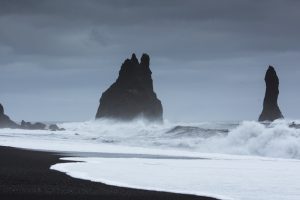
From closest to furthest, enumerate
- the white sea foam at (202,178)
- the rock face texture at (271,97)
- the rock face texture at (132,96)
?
the white sea foam at (202,178) < the rock face texture at (271,97) < the rock face texture at (132,96)

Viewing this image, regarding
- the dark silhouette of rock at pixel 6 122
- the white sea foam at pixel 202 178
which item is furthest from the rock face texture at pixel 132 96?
the white sea foam at pixel 202 178

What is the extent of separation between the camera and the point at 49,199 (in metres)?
13.4

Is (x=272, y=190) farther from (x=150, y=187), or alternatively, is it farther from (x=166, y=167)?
(x=166, y=167)

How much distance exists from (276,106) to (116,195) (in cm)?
10322

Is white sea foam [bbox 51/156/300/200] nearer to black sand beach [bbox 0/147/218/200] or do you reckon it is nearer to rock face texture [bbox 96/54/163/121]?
black sand beach [bbox 0/147/218/200]

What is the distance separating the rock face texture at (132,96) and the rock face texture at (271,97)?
23.3 m

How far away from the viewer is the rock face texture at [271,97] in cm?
11339

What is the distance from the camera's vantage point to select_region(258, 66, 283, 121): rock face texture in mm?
113394

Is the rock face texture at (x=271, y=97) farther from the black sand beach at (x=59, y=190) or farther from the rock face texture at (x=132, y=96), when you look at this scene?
the black sand beach at (x=59, y=190)

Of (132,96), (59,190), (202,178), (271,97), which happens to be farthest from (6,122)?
(59,190)

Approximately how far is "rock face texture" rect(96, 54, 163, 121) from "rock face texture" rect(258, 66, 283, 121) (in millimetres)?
23335

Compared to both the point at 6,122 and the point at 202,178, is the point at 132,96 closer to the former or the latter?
the point at 6,122

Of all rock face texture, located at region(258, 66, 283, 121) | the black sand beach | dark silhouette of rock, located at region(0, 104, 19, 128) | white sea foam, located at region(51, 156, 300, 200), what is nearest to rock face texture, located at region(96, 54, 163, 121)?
dark silhouette of rock, located at region(0, 104, 19, 128)

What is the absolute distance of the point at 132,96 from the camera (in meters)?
124
